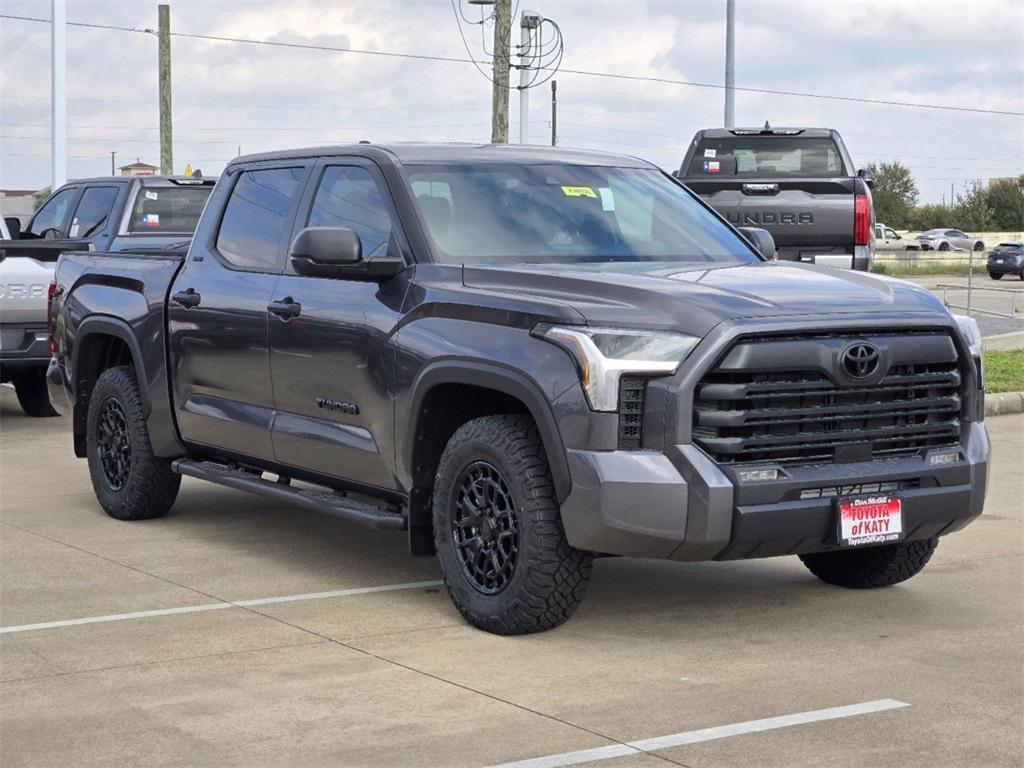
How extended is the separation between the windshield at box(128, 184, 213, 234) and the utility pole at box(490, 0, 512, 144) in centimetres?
1029

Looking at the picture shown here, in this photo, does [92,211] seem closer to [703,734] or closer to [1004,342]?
[1004,342]

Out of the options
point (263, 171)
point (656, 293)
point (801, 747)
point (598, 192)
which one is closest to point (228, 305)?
point (263, 171)

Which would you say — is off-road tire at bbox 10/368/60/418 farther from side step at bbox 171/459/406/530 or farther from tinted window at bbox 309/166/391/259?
tinted window at bbox 309/166/391/259

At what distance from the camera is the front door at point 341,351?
7270 millimetres

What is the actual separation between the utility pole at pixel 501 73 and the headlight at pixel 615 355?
20805mm

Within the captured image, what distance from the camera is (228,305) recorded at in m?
8.35

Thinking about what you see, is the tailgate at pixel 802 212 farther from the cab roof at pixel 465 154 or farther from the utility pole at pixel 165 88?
the utility pole at pixel 165 88

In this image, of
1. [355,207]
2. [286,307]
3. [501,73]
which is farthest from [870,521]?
[501,73]

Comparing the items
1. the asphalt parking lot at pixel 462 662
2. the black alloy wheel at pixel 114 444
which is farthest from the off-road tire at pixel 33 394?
the asphalt parking lot at pixel 462 662

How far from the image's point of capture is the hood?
624 cm

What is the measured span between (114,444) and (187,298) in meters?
1.29

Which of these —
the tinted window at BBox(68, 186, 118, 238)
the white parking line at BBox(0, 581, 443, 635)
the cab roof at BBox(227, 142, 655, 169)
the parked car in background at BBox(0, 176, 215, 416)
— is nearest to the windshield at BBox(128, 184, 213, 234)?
the parked car in background at BBox(0, 176, 215, 416)

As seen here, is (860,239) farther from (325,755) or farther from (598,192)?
(325,755)

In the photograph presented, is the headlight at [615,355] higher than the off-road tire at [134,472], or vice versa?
the headlight at [615,355]
